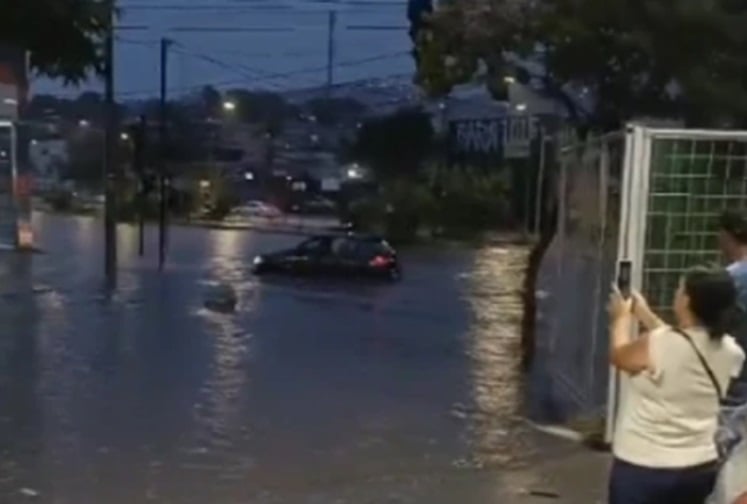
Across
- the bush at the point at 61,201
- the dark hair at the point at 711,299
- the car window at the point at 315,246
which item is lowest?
the bush at the point at 61,201

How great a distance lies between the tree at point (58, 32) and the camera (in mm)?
17156

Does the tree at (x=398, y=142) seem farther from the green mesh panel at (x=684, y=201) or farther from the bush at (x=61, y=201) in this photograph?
the green mesh panel at (x=684, y=201)

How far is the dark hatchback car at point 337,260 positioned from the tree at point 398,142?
126 feet

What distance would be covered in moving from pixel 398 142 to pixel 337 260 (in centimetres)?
4323

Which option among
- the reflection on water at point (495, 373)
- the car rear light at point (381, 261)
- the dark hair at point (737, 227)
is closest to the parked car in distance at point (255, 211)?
the car rear light at point (381, 261)

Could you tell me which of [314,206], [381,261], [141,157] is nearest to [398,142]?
[314,206]

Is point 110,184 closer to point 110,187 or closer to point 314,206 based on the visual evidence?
point 110,187

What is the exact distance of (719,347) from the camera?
578cm

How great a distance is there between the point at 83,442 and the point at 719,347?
6.73 m

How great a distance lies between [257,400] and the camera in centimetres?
1417

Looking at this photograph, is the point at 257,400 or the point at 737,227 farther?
the point at 257,400

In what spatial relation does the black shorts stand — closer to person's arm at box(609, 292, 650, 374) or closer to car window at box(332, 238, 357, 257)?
person's arm at box(609, 292, 650, 374)

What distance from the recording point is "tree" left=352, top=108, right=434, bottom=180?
80000 millimetres

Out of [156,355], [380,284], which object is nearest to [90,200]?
[380,284]
